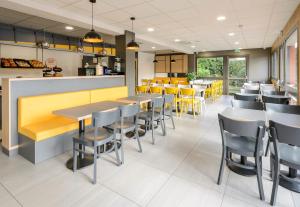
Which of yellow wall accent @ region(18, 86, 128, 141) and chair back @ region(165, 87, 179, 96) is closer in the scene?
yellow wall accent @ region(18, 86, 128, 141)

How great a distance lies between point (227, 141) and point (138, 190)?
1262mm

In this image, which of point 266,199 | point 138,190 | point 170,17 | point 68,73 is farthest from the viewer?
point 68,73

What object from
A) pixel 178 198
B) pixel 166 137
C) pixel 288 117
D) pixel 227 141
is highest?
pixel 288 117

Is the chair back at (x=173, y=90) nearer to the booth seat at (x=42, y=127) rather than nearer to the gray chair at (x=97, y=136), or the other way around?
the booth seat at (x=42, y=127)

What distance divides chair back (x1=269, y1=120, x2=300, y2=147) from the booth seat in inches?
120

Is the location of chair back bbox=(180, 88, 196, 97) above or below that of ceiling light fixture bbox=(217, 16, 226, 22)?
below

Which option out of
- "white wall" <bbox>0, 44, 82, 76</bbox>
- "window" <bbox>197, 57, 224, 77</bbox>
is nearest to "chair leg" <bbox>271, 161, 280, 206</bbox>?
"white wall" <bbox>0, 44, 82, 76</bbox>

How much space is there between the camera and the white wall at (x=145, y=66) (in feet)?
40.7

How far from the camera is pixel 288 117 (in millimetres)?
2408

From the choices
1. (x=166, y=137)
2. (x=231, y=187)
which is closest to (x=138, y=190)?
(x=231, y=187)

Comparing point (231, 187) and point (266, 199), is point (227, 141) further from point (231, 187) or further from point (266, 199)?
point (266, 199)

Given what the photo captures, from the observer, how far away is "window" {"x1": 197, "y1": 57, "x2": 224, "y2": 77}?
38.5 ft

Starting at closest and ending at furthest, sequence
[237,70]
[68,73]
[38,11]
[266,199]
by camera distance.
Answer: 1. [266,199]
2. [38,11]
3. [68,73]
4. [237,70]

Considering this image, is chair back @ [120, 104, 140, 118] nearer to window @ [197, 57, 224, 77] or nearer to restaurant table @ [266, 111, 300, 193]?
restaurant table @ [266, 111, 300, 193]
